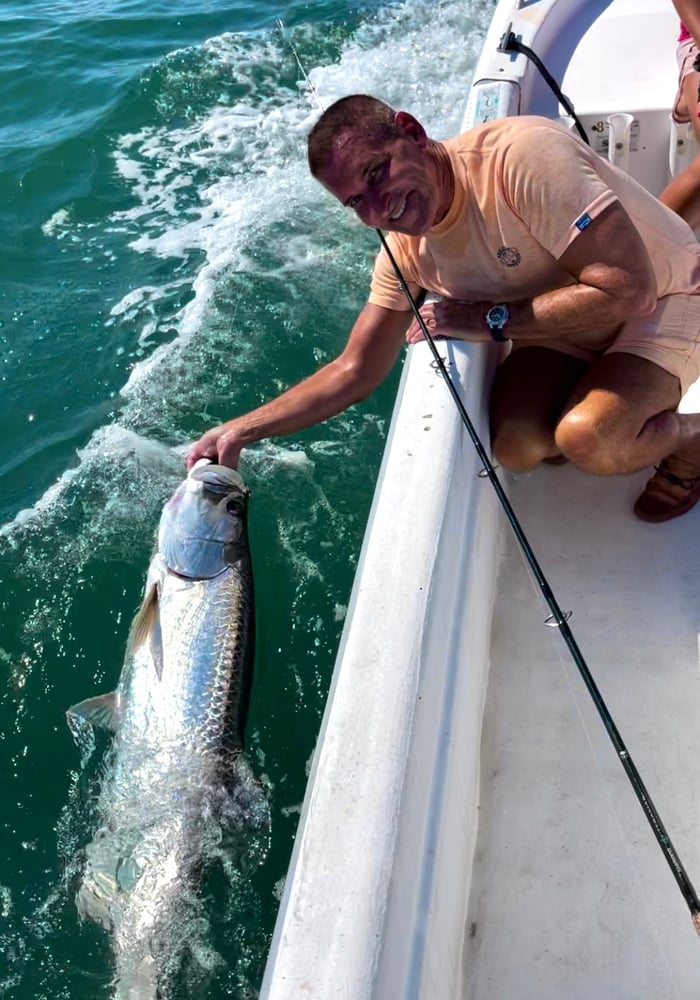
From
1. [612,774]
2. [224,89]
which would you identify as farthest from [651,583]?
[224,89]

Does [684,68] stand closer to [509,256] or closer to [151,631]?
[509,256]

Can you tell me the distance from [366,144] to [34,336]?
11.4 ft

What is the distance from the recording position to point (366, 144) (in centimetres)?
233

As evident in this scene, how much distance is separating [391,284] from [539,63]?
1489 millimetres

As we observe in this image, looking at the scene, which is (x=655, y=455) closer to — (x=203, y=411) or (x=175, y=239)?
(x=203, y=411)

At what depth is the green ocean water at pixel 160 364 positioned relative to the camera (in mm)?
2844

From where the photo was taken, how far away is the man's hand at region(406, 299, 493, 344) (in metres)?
2.70

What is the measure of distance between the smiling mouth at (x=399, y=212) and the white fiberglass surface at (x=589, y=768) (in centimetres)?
117

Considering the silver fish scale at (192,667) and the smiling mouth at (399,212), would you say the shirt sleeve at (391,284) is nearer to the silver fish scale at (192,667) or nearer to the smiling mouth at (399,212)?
the smiling mouth at (399,212)

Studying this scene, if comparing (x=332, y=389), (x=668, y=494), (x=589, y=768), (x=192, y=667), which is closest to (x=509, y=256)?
(x=332, y=389)

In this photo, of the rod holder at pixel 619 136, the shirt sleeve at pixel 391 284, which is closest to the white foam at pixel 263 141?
the rod holder at pixel 619 136

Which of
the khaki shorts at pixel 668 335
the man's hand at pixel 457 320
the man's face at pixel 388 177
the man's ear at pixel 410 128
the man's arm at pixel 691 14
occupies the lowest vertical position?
the khaki shorts at pixel 668 335

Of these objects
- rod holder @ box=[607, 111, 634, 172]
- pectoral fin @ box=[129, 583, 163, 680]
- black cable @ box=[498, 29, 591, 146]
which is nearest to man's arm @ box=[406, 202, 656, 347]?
pectoral fin @ box=[129, 583, 163, 680]

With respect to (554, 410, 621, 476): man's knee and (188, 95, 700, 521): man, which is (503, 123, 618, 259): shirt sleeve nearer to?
(188, 95, 700, 521): man
